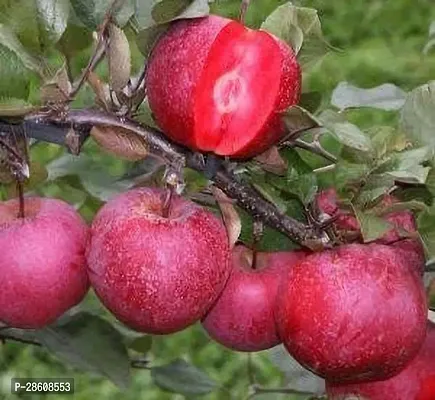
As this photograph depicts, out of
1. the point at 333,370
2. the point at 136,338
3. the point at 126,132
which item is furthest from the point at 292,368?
the point at 126,132

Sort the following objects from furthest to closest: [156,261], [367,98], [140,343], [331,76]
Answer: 1. [331,76]
2. [140,343]
3. [367,98]
4. [156,261]

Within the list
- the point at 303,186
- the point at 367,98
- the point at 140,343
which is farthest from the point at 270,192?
the point at 140,343

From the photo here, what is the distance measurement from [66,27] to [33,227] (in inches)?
9.2

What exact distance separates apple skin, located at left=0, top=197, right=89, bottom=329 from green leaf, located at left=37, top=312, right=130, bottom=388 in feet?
1.58

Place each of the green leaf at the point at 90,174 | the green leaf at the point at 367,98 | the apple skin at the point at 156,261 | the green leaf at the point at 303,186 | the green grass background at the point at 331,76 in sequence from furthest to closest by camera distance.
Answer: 1. the green grass background at the point at 331,76
2. the green leaf at the point at 90,174
3. the green leaf at the point at 367,98
4. the green leaf at the point at 303,186
5. the apple skin at the point at 156,261

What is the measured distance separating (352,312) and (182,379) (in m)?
0.79

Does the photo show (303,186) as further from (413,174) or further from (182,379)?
(182,379)

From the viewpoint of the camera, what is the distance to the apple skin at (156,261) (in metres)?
0.96

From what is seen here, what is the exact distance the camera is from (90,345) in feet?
5.09

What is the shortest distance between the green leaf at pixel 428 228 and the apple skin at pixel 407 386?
0.11 meters

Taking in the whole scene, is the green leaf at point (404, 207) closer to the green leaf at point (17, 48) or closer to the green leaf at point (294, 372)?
the green leaf at point (17, 48)

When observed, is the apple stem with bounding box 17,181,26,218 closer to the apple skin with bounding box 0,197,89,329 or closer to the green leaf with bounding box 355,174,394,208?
the apple skin with bounding box 0,197,89,329

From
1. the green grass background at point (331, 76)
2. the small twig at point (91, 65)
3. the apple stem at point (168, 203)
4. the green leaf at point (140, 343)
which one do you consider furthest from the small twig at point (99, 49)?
the green grass background at point (331, 76)

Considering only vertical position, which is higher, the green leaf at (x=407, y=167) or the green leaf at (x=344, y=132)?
the green leaf at (x=344, y=132)
